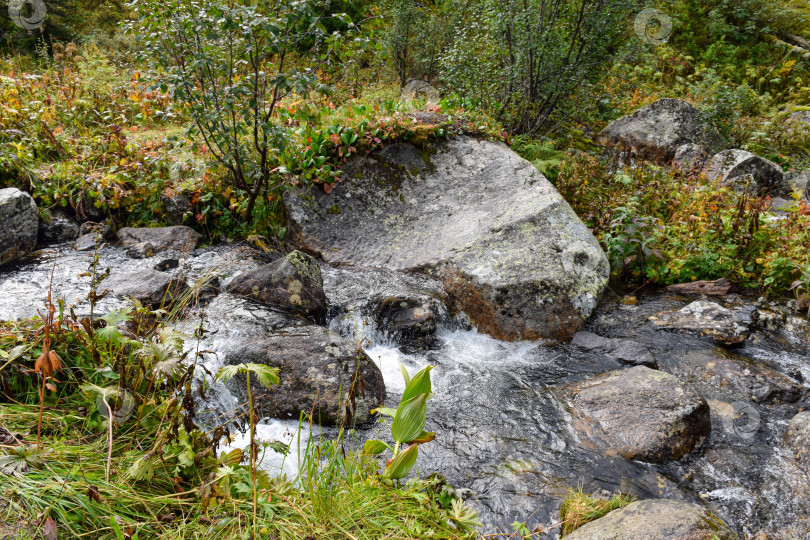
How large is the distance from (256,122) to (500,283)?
3655mm

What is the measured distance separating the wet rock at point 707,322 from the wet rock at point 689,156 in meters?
4.43

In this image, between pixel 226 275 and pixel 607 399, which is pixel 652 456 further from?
pixel 226 275

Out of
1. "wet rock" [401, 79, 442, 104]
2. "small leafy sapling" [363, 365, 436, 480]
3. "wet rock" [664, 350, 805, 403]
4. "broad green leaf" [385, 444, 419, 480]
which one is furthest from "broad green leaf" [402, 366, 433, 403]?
"wet rock" [401, 79, 442, 104]

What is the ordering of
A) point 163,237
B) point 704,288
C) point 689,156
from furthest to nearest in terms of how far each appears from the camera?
1. point 689,156
2. point 163,237
3. point 704,288

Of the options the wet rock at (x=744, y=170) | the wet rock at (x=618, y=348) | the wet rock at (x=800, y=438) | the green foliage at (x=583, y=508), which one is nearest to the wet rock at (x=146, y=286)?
the green foliage at (x=583, y=508)

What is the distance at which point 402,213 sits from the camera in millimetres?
6641

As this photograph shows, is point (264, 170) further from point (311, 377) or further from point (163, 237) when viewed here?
point (311, 377)

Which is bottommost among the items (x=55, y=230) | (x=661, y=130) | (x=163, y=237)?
(x=163, y=237)

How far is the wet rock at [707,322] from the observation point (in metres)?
4.88

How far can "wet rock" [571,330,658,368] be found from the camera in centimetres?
460

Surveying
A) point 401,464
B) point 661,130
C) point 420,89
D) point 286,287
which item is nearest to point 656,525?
point 401,464

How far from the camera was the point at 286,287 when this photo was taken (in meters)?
4.90

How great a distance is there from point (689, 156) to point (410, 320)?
8.01 m

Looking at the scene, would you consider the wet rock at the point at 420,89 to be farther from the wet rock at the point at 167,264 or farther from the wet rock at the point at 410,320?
the wet rock at the point at 410,320
